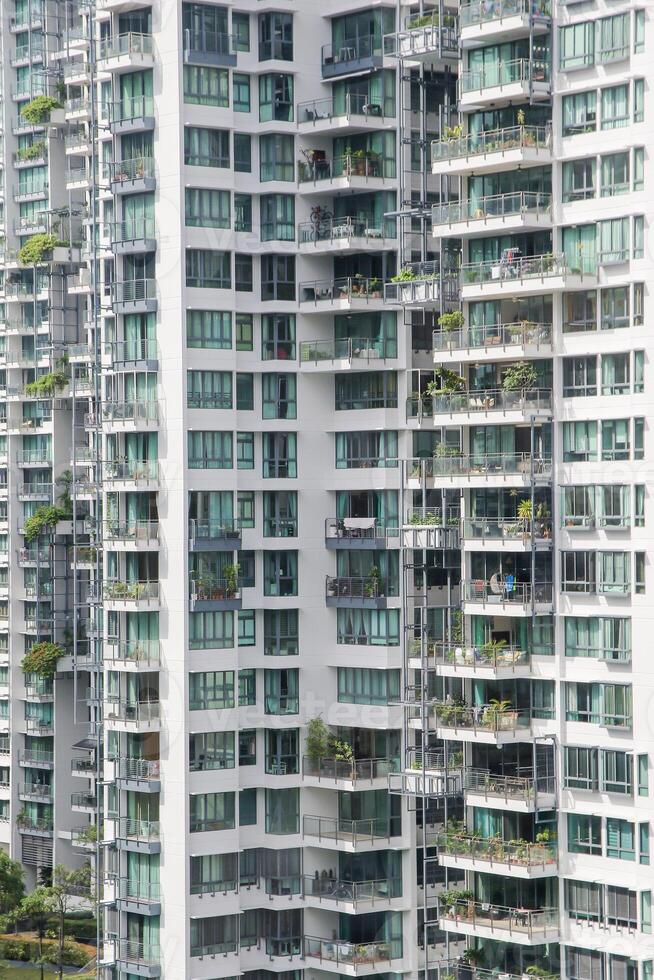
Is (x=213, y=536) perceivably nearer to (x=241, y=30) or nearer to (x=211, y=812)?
(x=211, y=812)

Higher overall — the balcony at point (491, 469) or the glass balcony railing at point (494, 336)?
the glass balcony railing at point (494, 336)

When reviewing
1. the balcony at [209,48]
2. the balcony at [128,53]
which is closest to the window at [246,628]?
the balcony at [209,48]

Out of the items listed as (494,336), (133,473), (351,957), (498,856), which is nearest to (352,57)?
(494,336)

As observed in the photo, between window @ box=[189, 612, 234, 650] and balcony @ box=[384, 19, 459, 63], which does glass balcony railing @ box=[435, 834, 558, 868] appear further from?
balcony @ box=[384, 19, 459, 63]

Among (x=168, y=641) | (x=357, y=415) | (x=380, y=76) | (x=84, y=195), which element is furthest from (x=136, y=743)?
(x=84, y=195)

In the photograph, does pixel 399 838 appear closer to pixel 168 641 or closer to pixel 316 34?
pixel 168 641

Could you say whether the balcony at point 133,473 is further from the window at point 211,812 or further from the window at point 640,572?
the window at point 640,572
